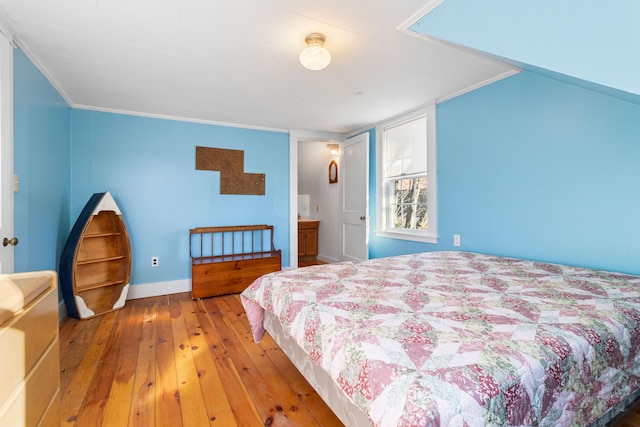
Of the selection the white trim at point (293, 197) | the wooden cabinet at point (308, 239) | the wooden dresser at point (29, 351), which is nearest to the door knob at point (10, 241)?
the wooden dresser at point (29, 351)

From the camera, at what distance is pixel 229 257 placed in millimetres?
3643

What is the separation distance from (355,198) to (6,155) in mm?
3320

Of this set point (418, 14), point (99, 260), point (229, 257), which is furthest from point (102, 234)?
point (418, 14)

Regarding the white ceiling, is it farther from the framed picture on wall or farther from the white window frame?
the framed picture on wall

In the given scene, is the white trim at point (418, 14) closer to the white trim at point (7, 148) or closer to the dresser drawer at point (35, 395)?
the dresser drawer at point (35, 395)

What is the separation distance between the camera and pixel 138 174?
332 centimetres

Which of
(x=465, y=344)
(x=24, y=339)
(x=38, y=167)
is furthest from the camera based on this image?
(x=38, y=167)

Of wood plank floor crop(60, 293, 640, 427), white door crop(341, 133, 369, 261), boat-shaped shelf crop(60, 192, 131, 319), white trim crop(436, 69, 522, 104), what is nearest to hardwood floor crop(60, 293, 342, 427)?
wood plank floor crop(60, 293, 640, 427)

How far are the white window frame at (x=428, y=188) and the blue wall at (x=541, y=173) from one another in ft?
0.24

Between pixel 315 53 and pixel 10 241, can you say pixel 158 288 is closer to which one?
pixel 10 241

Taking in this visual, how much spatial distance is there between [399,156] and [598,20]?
204 cm

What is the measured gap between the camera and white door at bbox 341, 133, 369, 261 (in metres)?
3.85

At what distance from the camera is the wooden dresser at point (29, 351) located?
58 centimetres

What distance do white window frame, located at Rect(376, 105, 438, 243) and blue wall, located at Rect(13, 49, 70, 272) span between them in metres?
3.28
